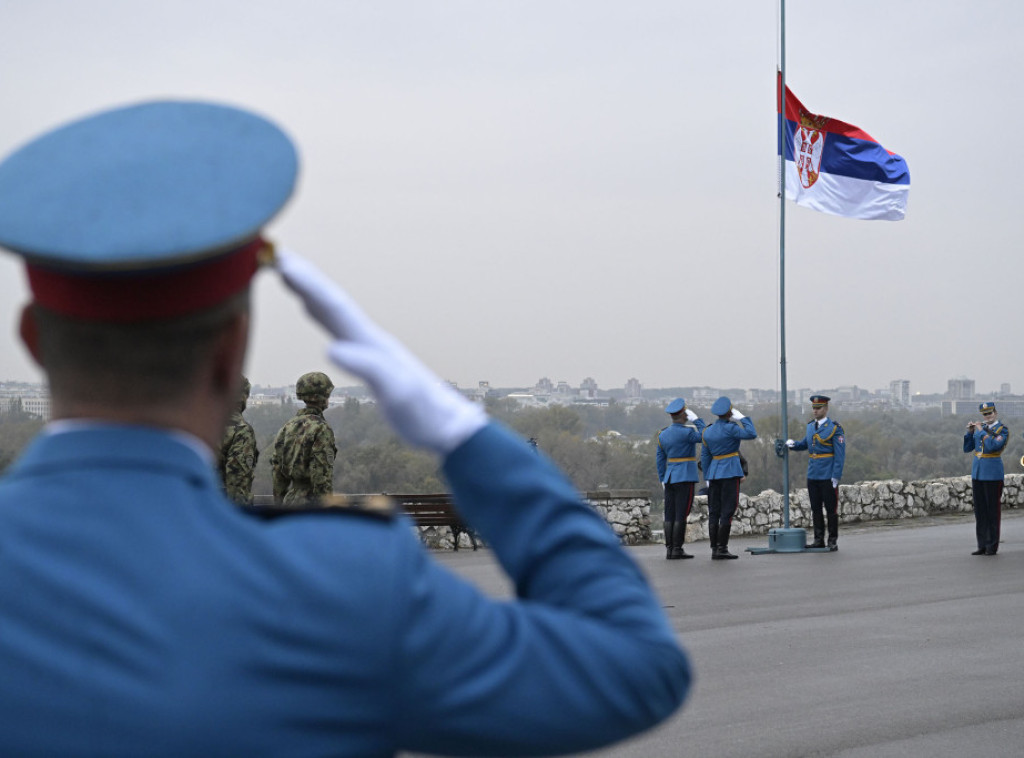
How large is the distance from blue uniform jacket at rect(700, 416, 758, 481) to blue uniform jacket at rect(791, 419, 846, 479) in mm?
1197

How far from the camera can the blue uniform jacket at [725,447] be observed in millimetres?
16344

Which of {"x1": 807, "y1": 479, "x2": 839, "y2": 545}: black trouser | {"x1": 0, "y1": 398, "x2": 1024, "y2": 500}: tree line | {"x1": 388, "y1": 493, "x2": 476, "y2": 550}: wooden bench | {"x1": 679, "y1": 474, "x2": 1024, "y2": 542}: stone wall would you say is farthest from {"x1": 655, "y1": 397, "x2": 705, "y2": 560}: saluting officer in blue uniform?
{"x1": 679, "y1": 474, "x2": 1024, "y2": 542}: stone wall

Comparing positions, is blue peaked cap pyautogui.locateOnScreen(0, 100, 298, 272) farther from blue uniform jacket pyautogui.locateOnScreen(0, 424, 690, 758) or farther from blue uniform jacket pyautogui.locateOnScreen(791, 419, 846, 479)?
blue uniform jacket pyautogui.locateOnScreen(791, 419, 846, 479)

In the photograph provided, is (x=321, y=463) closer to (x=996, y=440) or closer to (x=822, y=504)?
(x=822, y=504)

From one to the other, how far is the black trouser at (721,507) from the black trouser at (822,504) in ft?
4.27

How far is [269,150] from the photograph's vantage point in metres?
1.33

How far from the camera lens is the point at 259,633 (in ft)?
3.95

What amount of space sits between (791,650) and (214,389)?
26.3ft

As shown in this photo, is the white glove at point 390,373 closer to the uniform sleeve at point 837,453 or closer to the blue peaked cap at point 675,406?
the blue peaked cap at point 675,406

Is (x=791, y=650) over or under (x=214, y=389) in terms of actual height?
under

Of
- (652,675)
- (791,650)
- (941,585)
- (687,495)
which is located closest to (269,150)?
(652,675)

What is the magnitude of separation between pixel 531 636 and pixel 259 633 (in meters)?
0.26

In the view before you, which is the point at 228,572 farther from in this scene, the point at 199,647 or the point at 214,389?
the point at 214,389

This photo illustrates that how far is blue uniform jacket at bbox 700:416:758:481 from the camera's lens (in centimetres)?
1634
